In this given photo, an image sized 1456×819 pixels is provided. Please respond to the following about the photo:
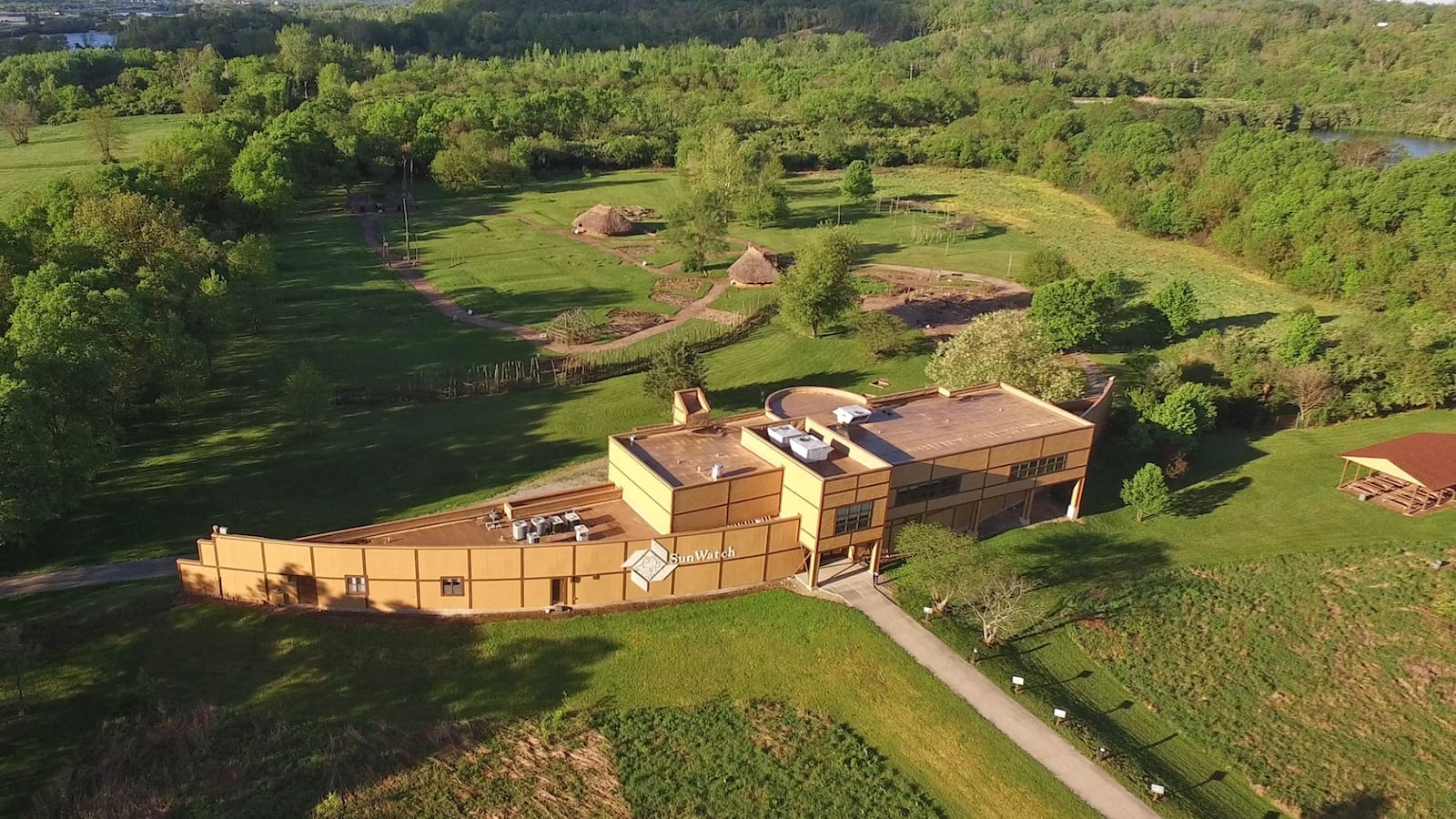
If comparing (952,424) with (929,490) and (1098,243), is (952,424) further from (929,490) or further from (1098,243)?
(1098,243)

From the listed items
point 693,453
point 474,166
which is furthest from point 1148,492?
point 474,166

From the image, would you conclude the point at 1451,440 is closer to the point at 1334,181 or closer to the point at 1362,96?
the point at 1334,181

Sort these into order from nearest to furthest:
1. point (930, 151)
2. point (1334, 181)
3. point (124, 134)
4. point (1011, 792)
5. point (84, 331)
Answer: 1. point (1011, 792)
2. point (84, 331)
3. point (1334, 181)
4. point (124, 134)
5. point (930, 151)

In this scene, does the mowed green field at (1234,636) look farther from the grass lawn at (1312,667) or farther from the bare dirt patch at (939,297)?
the bare dirt patch at (939,297)

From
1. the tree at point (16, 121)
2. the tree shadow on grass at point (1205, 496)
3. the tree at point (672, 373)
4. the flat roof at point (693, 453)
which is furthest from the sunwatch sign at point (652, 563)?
the tree at point (16, 121)

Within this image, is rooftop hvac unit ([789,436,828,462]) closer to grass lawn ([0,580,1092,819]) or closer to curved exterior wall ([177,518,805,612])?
curved exterior wall ([177,518,805,612])

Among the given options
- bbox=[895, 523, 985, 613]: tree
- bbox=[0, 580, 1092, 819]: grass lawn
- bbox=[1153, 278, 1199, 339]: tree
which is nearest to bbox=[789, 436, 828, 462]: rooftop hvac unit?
bbox=[895, 523, 985, 613]: tree

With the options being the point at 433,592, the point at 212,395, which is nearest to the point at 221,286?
the point at 212,395
